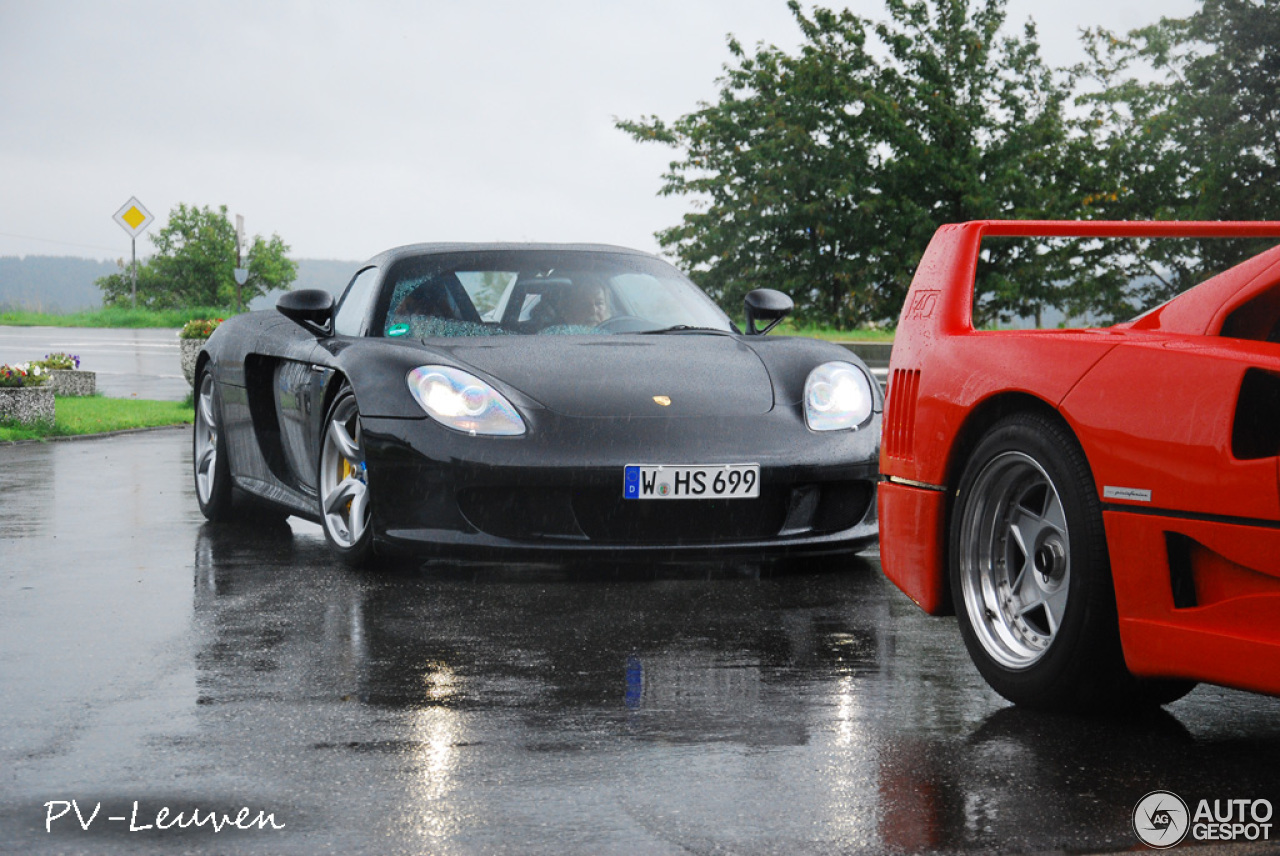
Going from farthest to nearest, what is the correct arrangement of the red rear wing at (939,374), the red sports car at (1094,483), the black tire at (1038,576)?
1. the red rear wing at (939,374)
2. the black tire at (1038,576)
3. the red sports car at (1094,483)

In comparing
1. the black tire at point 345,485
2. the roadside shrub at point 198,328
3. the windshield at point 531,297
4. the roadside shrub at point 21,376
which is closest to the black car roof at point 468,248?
the windshield at point 531,297

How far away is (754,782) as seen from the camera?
10.7ft

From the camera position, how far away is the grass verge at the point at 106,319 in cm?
4966

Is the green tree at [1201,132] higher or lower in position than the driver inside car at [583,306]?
higher

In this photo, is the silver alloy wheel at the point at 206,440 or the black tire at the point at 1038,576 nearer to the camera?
the black tire at the point at 1038,576

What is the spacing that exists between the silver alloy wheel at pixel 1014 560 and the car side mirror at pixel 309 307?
3.46m

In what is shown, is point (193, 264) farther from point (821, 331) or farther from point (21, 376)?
point (21, 376)

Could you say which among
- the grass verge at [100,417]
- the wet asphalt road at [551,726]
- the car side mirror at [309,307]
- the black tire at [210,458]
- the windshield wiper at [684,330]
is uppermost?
the car side mirror at [309,307]

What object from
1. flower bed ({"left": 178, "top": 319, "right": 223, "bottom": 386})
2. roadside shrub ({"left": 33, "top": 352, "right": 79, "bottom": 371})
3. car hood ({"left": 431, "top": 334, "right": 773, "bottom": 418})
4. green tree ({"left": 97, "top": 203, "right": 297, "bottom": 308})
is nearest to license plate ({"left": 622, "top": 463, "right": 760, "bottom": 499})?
car hood ({"left": 431, "top": 334, "right": 773, "bottom": 418})

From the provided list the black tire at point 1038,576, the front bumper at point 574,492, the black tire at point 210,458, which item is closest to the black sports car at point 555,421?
the front bumper at point 574,492

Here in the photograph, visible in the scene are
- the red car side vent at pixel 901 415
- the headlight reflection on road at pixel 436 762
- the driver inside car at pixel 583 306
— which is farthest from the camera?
the driver inside car at pixel 583 306

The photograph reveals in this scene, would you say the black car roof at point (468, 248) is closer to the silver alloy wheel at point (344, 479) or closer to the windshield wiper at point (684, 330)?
the windshield wiper at point (684, 330)

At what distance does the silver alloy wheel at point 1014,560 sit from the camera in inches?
150

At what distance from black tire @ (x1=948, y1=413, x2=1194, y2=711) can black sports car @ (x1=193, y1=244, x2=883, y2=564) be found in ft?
5.22
